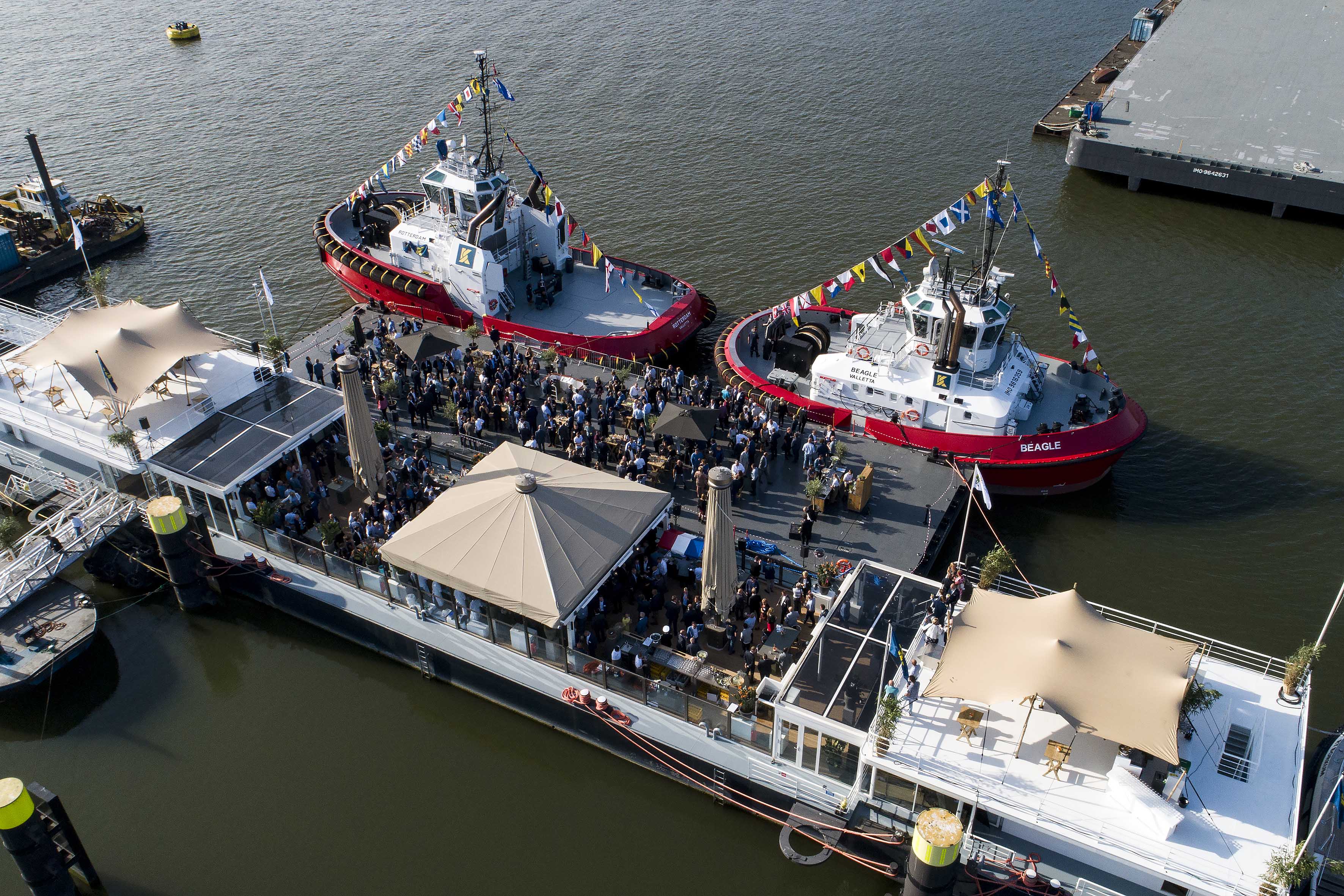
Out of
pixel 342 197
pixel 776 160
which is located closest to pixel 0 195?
pixel 342 197

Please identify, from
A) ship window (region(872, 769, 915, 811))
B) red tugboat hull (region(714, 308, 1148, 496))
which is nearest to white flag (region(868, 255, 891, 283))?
red tugboat hull (region(714, 308, 1148, 496))

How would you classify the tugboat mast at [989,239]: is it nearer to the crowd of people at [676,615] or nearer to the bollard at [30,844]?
the crowd of people at [676,615]

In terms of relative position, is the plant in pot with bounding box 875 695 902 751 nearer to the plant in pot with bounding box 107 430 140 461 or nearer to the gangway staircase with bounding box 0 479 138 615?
the plant in pot with bounding box 107 430 140 461

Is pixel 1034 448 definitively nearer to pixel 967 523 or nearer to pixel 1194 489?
pixel 967 523

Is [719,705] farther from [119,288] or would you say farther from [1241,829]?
[119,288]

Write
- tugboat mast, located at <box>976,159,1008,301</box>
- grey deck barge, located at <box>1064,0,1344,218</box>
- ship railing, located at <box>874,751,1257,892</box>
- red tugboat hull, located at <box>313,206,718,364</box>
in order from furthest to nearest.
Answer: grey deck barge, located at <box>1064,0,1344,218</box> → red tugboat hull, located at <box>313,206,718,364</box> → tugboat mast, located at <box>976,159,1008,301</box> → ship railing, located at <box>874,751,1257,892</box>

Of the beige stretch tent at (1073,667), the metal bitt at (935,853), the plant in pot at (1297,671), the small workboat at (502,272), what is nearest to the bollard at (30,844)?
the metal bitt at (935,853)

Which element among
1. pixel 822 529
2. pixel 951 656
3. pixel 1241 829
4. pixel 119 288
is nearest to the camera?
pixel 1241 829
